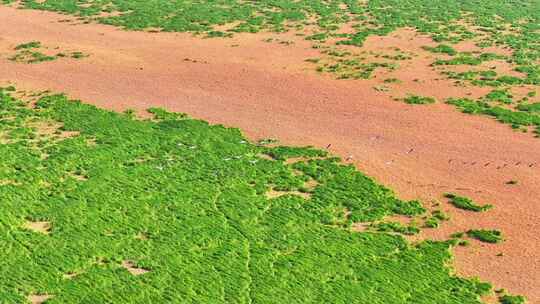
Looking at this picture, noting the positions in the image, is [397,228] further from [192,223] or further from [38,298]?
[38,298]

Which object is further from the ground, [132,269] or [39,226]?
[39,226]

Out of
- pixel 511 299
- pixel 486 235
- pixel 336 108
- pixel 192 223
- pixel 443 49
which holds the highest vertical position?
pixel 443 49

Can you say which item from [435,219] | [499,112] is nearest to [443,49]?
[499,112]

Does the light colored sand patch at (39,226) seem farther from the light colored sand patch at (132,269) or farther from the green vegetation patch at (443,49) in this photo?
the green vegetation patch at (443,49)

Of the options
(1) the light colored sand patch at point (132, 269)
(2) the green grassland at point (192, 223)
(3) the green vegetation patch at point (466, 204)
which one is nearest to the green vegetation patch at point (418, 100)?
(2) the green grassland at point (192, 223)

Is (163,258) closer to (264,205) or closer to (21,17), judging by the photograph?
(264,205)

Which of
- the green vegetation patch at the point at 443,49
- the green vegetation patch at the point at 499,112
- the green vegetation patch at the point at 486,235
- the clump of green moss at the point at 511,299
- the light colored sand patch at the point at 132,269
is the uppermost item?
the green vegetation patch at the point at 443,49

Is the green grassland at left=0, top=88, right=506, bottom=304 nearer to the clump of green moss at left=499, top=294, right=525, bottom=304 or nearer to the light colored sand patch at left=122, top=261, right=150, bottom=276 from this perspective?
the light colored sand patch at left=122, top=261, right=150, bottom=276
